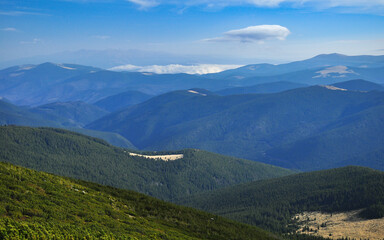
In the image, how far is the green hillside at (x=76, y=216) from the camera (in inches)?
1393

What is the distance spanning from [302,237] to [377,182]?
53586 mm

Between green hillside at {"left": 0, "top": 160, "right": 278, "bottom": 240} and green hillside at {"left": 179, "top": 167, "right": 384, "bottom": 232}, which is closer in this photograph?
green hillside at {"left": 0, "top": 160, "right": 278, "bottom": 240}

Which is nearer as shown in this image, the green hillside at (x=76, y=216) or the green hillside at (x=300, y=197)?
the green hillside at (x=76, y=216)

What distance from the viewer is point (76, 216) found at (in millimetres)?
45312

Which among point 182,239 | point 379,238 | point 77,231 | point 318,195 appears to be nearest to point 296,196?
point 318,195

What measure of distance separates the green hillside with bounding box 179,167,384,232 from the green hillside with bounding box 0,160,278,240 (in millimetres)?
60469

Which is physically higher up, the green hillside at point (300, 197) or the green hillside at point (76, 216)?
the green hillside at point (76, 216)

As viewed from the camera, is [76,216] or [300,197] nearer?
[76,216]

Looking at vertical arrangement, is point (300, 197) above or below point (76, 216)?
below

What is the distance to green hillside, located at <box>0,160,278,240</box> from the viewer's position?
3538cm

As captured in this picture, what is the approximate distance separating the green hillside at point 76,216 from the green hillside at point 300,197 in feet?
198

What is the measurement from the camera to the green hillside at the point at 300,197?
123375 millimetres

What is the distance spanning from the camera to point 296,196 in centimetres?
15875

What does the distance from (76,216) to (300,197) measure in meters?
129
